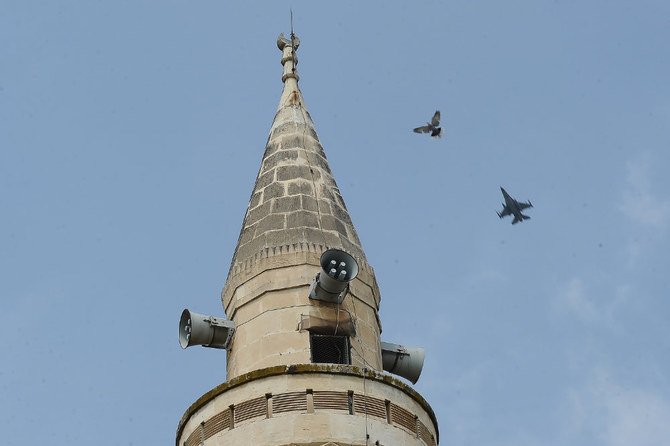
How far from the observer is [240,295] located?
22.0 metres

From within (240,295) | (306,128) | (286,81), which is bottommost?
(240,295)

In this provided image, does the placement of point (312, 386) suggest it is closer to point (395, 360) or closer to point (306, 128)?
point (395, 360)

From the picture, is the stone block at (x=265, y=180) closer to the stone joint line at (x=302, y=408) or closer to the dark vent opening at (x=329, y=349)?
the dark vent opening at (x=329, y=349)

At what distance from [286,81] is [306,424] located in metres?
9.11

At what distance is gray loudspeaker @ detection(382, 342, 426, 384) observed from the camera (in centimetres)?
2248

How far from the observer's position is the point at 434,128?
2264 centimetres

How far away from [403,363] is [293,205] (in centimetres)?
294

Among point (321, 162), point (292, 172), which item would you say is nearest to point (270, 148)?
point (321, 162)

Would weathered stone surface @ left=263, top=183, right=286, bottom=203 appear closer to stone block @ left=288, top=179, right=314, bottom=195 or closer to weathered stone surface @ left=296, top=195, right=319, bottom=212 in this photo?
stone block @ left=288, top=179, right=314, bottom=195

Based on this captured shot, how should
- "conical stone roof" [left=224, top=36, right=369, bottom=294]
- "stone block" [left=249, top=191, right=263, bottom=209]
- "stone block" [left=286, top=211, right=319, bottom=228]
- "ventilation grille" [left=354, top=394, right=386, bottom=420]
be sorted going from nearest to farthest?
"ventilation grille" [left=354, top=394, right=386, bottom=420]
"conical stone roof" [left=224, top=36, right=369, bottom=294]
"stone block" [left=286, top=211, right=319, bottom=228]
"stone block" [left=249, top=191, right=263, bottom=209]

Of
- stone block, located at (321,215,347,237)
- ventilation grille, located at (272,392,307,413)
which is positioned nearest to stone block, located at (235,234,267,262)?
stone block, located at (321,215,347,237)

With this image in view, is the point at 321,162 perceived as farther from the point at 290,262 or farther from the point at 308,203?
the point at 290,262

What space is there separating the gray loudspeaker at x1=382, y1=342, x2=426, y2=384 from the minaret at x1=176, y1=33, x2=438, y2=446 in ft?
0.05

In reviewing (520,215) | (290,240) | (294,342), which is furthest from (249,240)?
(520,215)
